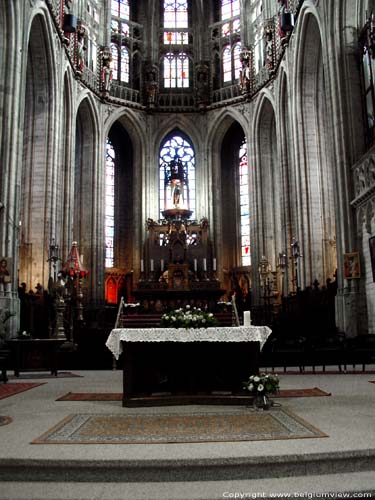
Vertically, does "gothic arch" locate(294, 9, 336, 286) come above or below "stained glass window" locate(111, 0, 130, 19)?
below

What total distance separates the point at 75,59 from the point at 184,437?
2374 cm

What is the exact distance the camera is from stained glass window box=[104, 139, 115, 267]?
98.8 feet

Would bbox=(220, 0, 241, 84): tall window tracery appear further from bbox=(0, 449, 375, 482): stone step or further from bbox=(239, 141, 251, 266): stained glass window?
bbox=(0, 449, 375, 482): stone step

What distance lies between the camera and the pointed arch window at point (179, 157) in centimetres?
3111

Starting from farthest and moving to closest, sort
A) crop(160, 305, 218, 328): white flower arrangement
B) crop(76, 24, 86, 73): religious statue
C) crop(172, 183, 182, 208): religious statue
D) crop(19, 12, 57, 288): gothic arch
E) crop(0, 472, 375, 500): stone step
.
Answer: crop(172, 183, 182, 208): religious statue, crop(76, 24, 86, 73): religious statue, crop(19, 12, 57, 288): gothic arch, crop(160, 305, 218, 328): white flower arrangement, crop(0, 472, 375, 500): stone step

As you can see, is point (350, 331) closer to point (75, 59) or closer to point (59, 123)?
point (59, 123)

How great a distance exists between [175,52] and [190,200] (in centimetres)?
925

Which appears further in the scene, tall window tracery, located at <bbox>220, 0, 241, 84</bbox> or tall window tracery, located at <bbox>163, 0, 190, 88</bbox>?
tall window tracery, located at <bbox>163, 0, 190, 88</bbox>

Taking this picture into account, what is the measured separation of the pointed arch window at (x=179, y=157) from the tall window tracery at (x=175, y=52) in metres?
3.31

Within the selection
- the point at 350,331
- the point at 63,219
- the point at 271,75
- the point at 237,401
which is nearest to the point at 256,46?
the point at 271,75

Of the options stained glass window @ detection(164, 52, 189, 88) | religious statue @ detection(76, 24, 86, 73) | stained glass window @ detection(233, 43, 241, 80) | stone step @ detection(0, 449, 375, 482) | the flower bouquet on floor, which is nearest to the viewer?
stone step @ detection(0, 449, 375, 482)

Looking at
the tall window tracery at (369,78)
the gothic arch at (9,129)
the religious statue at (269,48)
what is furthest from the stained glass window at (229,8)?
the gothic arch at (9,129)

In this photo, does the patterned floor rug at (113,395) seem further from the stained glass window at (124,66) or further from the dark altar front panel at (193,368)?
the stained glass window at (124,66)

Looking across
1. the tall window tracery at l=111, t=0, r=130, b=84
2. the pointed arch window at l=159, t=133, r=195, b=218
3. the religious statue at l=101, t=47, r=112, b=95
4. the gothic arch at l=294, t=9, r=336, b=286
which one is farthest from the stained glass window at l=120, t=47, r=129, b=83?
the gothic arch at l=294, t=9, r=336, b=286
